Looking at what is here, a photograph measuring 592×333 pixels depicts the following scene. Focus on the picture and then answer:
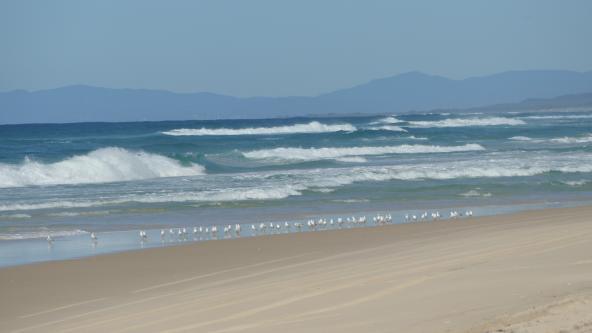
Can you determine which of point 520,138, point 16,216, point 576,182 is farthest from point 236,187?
point 520,138

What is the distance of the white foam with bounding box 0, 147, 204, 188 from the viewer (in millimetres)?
31414

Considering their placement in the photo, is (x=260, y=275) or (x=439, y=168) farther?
(x=439, y=168)

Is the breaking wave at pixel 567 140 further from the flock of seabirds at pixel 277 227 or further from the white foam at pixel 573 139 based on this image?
the flock of seabirds at pixel 277 227

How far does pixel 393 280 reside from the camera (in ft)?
27.9

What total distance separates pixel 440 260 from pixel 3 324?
435 centimetres

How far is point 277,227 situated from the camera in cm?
1585

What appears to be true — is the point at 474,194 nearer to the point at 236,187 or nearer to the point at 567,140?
the point at 236,187

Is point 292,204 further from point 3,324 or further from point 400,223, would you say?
point 3,324

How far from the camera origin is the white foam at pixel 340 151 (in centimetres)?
4206

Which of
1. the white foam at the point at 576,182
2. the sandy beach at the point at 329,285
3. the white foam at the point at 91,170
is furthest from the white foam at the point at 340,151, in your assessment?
the sandy beach at the point at 329,285

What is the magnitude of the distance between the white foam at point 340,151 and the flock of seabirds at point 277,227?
23.7 metres

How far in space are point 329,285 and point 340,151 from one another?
36.3 m

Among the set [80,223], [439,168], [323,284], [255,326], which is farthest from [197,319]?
[439,168]

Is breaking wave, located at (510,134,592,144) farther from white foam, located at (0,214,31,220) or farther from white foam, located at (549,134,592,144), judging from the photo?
white foam, located at (0,214,31,220)
